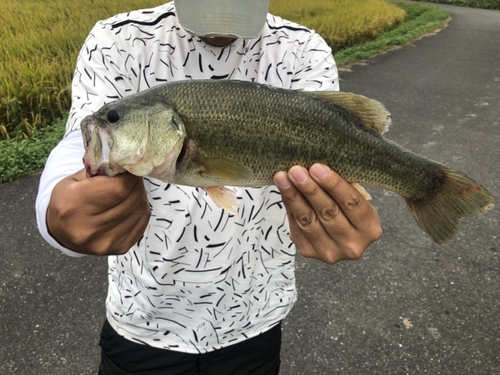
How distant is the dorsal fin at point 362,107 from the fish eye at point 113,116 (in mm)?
684

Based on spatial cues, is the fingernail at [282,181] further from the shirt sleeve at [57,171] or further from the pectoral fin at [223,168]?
the shirt sleeve at [57,171]

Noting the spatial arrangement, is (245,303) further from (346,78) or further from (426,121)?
(346,78)

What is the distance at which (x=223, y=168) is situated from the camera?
1.55 metres

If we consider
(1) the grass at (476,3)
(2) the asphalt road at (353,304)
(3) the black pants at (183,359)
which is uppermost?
(3) the black pants at (183,359)

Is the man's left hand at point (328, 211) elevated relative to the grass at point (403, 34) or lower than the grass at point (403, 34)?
elevated

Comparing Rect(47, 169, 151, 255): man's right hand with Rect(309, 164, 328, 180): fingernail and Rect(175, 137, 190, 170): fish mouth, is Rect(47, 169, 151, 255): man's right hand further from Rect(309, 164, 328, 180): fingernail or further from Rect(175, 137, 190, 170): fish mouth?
Rect(309, 164, 328, 180): fingernail

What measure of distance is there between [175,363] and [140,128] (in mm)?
1083

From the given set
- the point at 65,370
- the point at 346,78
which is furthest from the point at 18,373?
the point at 346,78

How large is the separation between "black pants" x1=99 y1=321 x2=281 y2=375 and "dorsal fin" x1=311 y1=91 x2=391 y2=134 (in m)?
1.10

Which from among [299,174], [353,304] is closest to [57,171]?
[299,174]

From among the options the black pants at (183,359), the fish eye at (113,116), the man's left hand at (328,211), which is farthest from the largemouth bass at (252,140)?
the black pants at (183,359)

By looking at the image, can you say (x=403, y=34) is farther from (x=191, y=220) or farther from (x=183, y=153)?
(x=183, y=153)

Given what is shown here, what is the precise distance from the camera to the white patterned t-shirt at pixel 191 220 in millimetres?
1681

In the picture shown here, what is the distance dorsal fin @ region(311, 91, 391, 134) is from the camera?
1.60 metres
